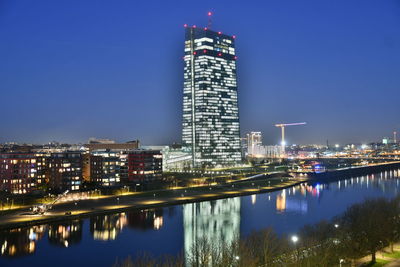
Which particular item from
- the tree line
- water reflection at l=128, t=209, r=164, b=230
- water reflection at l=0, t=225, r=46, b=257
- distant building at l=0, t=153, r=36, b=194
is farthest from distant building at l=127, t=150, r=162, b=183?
the tree line

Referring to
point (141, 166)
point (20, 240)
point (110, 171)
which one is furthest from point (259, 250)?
point (141, 166)

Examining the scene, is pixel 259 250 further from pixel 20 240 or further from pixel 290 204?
pixel 290 204

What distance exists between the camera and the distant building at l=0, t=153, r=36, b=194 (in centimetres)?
2591

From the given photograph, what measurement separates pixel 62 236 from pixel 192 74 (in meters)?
35.1

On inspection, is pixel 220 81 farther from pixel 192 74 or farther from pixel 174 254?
pixel 174 254

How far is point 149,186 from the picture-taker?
95.1 feet

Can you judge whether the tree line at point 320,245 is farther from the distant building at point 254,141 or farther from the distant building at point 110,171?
the distant building at point 254,141

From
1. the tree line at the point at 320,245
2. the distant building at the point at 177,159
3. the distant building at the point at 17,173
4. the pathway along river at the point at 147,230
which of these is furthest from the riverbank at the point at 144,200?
the distant building at the point at 177,159

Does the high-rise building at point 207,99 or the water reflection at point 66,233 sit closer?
the water reflection at point 66,233

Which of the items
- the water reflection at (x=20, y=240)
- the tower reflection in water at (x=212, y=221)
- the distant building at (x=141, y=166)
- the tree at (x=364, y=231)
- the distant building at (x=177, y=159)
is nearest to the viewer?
the tree at (x=364, y=231)

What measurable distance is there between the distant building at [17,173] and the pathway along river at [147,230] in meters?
9.01

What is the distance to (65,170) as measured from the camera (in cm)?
2925

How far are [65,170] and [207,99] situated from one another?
75.0ft

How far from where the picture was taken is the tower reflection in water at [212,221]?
15.4 metres
